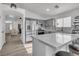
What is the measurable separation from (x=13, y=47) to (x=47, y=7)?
1.11 m

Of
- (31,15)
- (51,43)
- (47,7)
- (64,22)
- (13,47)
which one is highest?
(47,7)

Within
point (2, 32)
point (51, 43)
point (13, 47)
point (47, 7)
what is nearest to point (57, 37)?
point (51, 43)

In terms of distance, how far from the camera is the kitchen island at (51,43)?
4.52 feet

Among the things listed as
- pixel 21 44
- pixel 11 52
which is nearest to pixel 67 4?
pixel 21 44

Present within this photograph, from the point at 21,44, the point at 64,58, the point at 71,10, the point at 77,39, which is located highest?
the point at 71,10

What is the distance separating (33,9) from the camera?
160 centimetres

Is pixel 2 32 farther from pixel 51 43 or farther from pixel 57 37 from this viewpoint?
pixel 57 37

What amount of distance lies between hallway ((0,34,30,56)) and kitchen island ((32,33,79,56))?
0.28 m

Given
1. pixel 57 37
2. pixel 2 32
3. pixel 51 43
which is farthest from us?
pixel 57 37

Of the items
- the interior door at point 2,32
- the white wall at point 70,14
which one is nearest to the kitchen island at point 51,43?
the white wall at point 70,14

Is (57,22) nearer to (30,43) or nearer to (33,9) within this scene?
(33,9)

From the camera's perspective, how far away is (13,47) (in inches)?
62.2

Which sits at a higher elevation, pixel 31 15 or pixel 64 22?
pixel 31 15

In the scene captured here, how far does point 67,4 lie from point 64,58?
3.53ft
